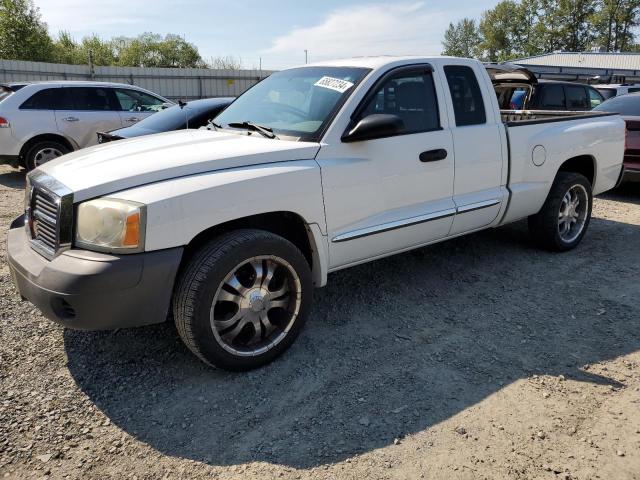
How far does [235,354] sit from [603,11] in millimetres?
81347

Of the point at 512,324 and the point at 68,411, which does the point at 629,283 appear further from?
the point at 68,411

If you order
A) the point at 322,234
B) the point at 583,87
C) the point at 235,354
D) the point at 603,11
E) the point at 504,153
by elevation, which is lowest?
the point at 235,354

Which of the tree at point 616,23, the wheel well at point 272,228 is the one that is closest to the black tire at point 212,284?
the wheel well at point 272,228

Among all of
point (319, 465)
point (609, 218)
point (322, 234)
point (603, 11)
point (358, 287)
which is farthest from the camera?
point (603, 11)

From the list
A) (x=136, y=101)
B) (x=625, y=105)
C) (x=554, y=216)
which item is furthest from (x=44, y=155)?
(x=625, y=105)

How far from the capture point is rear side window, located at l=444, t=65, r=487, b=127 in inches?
166

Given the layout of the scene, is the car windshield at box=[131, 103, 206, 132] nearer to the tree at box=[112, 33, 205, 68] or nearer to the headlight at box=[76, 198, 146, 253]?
the headlight at box=[76, 198, 146, 253]

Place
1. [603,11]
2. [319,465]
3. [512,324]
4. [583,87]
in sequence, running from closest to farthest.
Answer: [319,465], [512,324], [583,87], [603,11]

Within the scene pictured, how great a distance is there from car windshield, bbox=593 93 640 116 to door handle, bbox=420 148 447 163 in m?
5.89

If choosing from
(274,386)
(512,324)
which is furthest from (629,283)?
(274,386)

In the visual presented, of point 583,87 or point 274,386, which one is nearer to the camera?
point 274,386

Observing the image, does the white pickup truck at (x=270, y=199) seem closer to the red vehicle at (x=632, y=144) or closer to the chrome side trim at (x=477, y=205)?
the chrome side trim at (x=477, y=205)

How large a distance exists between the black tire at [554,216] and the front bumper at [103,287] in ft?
12.5

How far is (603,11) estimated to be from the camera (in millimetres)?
68875
